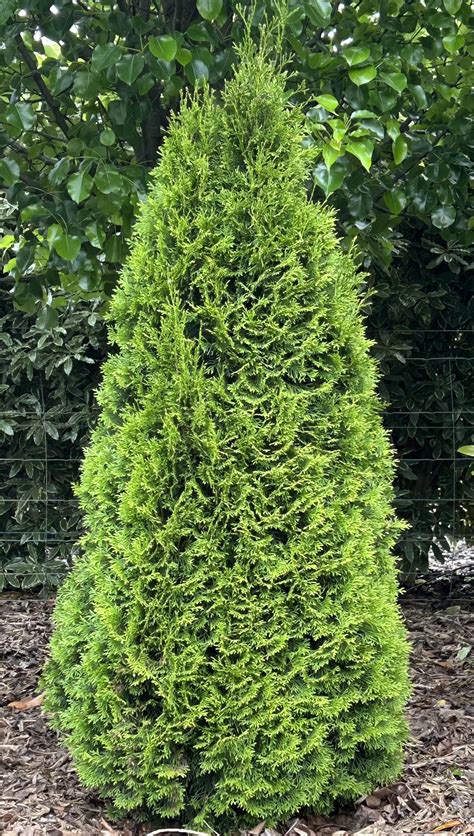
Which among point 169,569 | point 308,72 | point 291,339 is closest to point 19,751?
point 169,569

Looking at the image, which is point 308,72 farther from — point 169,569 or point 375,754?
point 375,754

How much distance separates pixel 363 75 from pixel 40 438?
11.1ft

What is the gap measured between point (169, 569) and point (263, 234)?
104cm

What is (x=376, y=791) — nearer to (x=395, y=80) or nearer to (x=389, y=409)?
(x=395, y=80)

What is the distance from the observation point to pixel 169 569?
2.19 meters

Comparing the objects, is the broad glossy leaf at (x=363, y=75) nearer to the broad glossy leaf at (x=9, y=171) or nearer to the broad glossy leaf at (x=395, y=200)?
the broad glossy leaf at (x=395, y=200)

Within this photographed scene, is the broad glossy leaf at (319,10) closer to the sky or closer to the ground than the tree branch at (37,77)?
closer to the sky

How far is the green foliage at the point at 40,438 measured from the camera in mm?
5066

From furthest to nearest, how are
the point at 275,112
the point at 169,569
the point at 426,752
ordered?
the point at 426,752 → the point at 275,112 → the point at 169,569

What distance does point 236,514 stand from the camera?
2.18 m

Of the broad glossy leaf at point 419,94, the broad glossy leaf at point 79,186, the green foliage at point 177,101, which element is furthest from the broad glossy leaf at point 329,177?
the broad glossy leaf at point 79,186

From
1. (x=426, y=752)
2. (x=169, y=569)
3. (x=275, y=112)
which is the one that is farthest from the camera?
(x=426, y=752)

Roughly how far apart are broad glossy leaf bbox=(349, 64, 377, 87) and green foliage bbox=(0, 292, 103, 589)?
9.41 ft

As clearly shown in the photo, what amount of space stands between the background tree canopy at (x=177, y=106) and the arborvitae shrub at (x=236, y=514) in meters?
0.33
